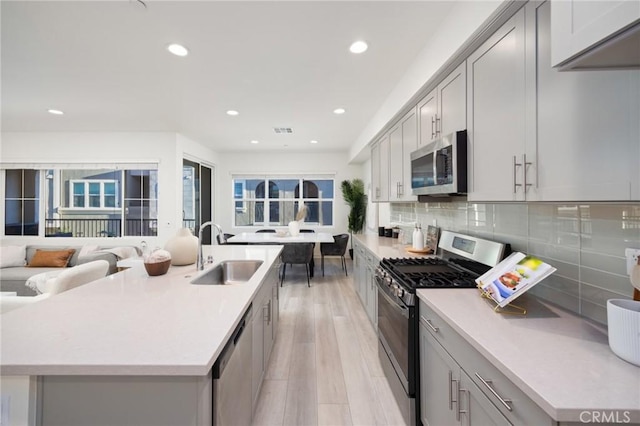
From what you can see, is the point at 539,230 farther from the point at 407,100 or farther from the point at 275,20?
the point at 275,20

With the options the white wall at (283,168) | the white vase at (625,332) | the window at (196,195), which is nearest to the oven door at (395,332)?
the white vase at (625,332)

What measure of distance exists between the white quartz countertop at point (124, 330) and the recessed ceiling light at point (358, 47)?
206cm

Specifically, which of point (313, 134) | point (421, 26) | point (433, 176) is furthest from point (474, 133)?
point (313, 134)

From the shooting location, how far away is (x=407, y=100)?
256cm

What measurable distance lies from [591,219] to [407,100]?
1792 mm

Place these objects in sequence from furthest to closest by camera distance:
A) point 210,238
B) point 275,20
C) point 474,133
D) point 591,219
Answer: point 210,238, point 275,20, point 474,133, point 591,219

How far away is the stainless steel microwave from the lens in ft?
5.56

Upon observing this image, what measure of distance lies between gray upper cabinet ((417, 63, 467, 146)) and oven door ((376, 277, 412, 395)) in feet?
4.13

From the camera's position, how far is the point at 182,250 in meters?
2.25

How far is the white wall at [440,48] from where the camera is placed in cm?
150

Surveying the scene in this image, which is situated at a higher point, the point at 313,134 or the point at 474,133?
the point at 313,134

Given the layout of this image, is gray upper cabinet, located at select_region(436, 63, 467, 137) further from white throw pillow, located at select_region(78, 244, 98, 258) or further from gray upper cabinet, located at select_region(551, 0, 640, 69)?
white throw pillow, located at select_region(78, 244, 98, 258)

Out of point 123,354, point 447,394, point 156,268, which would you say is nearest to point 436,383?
point 447,394

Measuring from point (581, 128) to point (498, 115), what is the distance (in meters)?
0.48
